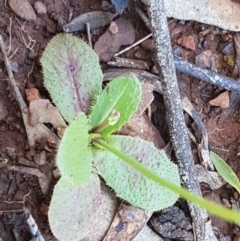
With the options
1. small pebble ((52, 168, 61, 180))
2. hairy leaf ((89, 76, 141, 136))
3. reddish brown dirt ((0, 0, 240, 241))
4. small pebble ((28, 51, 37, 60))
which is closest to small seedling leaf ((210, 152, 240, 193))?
reddish brown dirt ((0, 0, 240, 241))

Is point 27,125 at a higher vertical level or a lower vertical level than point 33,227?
higher

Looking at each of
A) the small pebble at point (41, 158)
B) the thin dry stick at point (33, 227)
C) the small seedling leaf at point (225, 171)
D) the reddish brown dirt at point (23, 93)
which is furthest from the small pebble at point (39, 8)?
the small seedling leaf at point (225, 171)

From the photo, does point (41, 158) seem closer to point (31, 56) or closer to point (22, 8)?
point (31, 56)

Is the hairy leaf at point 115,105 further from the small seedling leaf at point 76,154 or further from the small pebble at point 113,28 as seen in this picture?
the small pebble at point 113,28

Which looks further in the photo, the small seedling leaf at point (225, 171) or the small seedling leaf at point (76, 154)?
the small seedling leaf at point (225, 171)

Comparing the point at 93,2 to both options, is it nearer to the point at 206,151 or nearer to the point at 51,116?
the point at 51,116

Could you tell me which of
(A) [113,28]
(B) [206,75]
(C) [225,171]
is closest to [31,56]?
(A) [113,28]

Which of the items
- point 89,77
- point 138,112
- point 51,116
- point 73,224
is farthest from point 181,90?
point 73,224

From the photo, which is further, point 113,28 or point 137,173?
point 113,28
